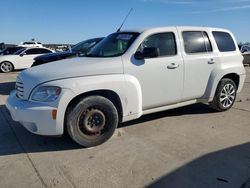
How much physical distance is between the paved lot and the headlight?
811mm

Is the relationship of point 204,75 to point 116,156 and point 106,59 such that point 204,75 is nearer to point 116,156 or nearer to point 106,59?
point 106,59

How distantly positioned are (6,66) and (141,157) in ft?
47.0

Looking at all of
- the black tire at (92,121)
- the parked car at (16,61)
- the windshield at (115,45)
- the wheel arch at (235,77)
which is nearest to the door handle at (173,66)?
the windshield at (115,45)

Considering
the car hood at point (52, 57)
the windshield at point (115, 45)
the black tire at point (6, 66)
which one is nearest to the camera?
the windshield at point (115, 45)

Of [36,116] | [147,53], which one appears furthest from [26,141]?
[147,53]

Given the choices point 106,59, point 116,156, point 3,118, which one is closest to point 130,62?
point 106,59

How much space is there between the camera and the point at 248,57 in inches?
751

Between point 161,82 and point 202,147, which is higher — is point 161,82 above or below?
above

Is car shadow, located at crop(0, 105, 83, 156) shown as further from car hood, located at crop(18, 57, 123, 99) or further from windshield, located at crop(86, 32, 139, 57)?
windshield, located at crop(86, 32, 139, 57)

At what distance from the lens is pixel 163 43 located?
546cm

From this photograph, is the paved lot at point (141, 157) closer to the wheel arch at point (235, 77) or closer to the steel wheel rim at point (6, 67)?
the wheel arch at point (235, 77)

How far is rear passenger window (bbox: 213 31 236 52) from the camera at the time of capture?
246 inches

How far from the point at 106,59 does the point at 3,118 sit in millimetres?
2759

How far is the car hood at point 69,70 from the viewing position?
4.36 m
